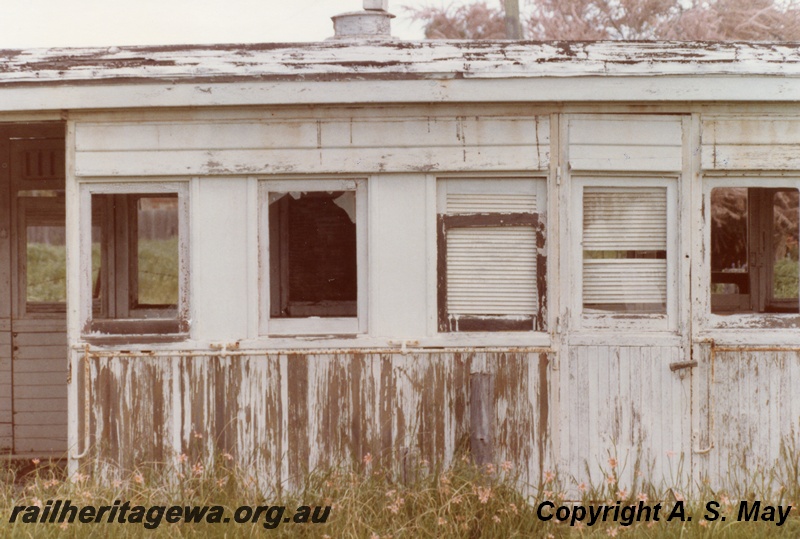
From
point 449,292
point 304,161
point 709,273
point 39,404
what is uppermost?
point 304,161

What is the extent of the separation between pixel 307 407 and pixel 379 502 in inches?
36.8

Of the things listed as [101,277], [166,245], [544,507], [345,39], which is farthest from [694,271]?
[166,245]

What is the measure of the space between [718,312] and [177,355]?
169 inches

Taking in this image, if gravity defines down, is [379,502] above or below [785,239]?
below

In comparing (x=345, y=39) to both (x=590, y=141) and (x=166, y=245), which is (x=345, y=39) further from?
(x=166, y=245)

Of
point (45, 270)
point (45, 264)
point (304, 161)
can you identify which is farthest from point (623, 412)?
point (45, 264)

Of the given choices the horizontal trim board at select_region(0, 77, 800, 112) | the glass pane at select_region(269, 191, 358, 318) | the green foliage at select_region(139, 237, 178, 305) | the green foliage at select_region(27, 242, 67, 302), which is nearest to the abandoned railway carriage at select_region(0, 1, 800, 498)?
the horizontal trim board at select_region(0, 77, 800, 112)

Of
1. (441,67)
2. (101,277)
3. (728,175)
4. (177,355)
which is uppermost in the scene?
(441,67)

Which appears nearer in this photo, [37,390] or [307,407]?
[307,407]

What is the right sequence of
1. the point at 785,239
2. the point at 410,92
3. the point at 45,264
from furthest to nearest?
the point at 45,264 < the point at 785,239 < the point at 410,92

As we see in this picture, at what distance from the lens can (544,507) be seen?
6.62 metres

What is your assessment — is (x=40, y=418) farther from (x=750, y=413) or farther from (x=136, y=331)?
(x=750, y=413)

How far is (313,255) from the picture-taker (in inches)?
317

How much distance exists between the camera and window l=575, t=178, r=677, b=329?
6992mm
